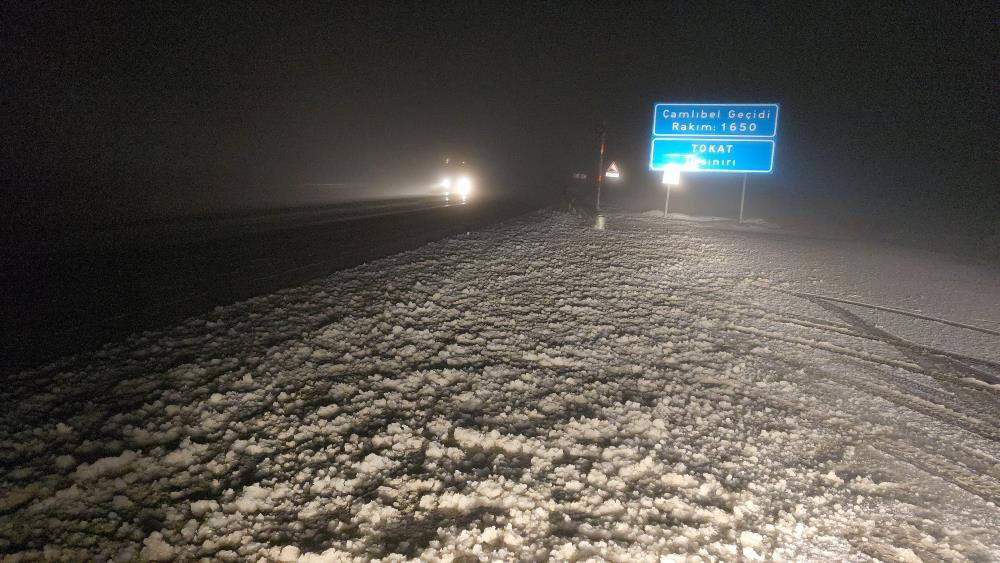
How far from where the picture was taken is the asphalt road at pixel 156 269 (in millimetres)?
5273

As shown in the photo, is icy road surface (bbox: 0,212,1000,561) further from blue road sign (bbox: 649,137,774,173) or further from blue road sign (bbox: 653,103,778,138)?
blue road sign (bbox: 653,103,778,138)

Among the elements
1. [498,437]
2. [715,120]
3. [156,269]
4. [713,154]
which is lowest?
[498,437]

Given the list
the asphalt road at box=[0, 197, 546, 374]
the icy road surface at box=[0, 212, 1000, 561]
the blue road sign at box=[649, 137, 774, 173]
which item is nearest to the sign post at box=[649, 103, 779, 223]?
the blue road sign at box=[649, 137, 774, 173]

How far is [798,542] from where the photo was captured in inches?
120

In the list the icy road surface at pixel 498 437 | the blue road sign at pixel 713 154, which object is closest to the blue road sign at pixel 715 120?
the blue road sign at pixel 713 154

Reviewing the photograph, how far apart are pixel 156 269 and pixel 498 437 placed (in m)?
6.31

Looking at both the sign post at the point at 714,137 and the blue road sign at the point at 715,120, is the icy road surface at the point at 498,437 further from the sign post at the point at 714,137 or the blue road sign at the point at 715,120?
the blue road sign at the point at 715,120

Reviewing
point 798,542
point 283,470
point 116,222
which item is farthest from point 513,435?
point 116,222

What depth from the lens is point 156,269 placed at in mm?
7684

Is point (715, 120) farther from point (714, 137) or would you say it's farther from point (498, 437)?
point (498, 437)

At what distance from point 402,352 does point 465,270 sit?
359cm

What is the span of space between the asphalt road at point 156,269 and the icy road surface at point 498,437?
1.85ft

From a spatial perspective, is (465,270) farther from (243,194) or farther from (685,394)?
(243,194)

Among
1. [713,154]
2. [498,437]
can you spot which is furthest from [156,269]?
[713,154]
